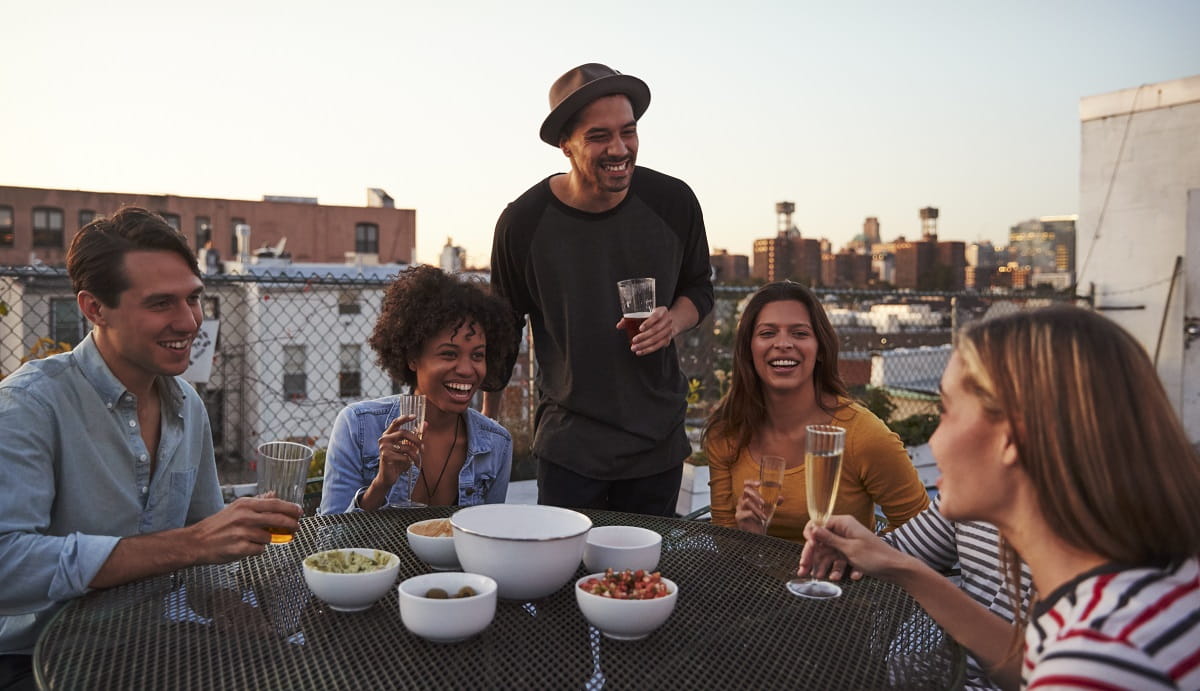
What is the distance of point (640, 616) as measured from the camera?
1.42 meters

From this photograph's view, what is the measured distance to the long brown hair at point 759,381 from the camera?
290 centimetres

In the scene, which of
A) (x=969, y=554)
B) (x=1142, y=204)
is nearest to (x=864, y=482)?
(x=969, y=554)

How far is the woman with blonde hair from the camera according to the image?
3.25 feet

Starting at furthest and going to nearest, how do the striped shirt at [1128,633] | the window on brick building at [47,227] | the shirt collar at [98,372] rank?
the window on brick building at [47,227]
the shirt collar at [98,372]
the striped shirt at [1128,633]

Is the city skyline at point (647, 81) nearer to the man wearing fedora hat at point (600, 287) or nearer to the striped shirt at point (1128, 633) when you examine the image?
the man wearing fedora hat at point (600, 287)

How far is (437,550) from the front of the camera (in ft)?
5.99

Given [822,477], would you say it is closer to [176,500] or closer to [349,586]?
[349,586]

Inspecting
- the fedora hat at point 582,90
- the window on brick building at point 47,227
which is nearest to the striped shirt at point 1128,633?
the fedora hat at point 582,90

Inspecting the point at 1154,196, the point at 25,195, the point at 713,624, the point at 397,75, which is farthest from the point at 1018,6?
the point at 25,195

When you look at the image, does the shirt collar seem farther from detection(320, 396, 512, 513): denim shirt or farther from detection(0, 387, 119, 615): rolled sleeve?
detection(320, 396, 512, 513): denim shirt

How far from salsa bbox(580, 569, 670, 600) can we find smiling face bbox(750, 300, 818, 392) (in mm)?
1418

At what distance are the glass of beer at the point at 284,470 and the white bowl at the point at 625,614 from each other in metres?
0.65

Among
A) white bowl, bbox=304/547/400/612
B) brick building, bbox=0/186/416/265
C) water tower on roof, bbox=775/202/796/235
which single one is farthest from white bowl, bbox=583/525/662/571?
brick building, bbox=0/186/416/265

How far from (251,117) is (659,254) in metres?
23.4
